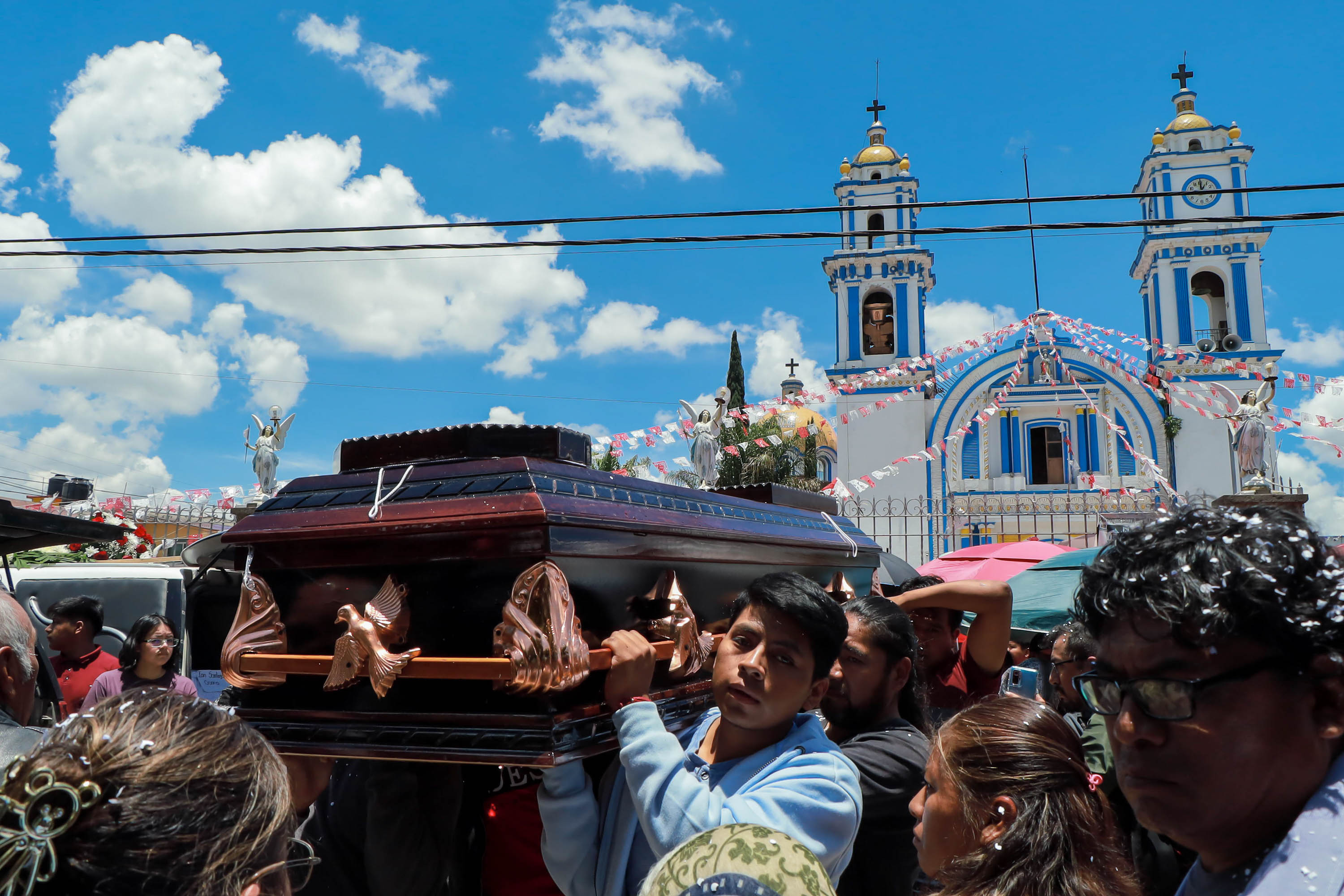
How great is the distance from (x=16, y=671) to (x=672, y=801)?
1.89 metres

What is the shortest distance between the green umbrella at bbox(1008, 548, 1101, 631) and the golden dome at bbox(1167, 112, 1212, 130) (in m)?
23.3

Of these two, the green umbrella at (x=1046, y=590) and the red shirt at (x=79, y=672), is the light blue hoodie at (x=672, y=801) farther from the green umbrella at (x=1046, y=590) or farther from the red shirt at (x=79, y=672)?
the red shirt at (x=79, y=672)

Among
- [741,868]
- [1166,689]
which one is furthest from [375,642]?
[1166,689]

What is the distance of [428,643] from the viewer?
1955mm

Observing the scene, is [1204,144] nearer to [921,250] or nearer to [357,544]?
[921,250]

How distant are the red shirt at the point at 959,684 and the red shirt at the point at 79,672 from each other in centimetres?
436

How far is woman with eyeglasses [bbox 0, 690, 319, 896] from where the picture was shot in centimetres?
95

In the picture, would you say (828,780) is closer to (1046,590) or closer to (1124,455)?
(1046,590)

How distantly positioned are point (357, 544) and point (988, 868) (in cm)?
139

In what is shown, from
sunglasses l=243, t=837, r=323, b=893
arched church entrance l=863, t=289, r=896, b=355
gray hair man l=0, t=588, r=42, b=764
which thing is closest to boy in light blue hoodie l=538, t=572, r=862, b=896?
sunglasses l=243, t=837, r=323, b=893

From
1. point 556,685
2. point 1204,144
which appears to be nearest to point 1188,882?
point 556,685

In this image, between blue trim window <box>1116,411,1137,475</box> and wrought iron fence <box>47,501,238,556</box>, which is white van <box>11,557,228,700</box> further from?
blue trim window <box>1116,411,1137,475</box>

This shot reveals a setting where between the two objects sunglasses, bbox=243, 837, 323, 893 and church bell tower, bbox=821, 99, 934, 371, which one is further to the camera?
church bell tower, bbox=821, 99, 934, 371

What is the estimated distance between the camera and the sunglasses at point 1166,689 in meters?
1.11
